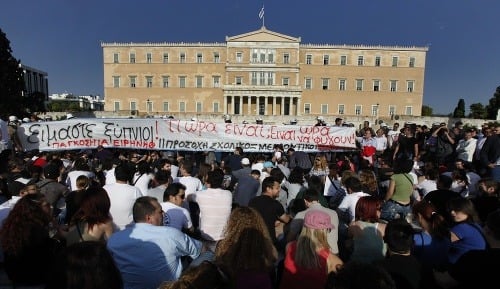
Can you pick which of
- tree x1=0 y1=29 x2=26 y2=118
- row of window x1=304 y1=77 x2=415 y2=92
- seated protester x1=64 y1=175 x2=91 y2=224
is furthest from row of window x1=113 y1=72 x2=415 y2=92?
seated protester x1=64 y1=175 x2=91 y2=224

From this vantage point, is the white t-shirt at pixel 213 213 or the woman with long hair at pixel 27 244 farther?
the white t-shirt at pixel 213 213

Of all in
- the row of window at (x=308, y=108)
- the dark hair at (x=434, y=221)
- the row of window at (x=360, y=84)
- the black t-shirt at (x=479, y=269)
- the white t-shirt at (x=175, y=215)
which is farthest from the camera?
the row of window at (x=308, y=108)

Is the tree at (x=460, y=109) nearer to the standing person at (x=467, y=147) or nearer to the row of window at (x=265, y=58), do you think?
the row of window at (x=265, y=58)

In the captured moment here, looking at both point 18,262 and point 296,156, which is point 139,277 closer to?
point 18,262

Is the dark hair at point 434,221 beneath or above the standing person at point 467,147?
beneath

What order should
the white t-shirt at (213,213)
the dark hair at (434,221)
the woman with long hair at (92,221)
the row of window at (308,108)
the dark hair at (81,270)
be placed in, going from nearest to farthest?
the dark hair at (81,270), the woman with long hair at (92,221), the dark hair at (434,221), the white t-shirt at (213,213), the row of window at (308,108)

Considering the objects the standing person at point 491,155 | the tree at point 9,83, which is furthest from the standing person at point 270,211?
the tree at point 9,83

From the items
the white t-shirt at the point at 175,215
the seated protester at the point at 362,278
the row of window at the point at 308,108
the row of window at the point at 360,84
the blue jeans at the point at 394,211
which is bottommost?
the blue jeans at the point at 394,211

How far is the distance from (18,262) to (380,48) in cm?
6089

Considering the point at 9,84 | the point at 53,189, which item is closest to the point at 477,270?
the point at 53,189

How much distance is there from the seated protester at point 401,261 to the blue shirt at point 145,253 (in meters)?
1.63

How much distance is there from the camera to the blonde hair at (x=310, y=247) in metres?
2.56

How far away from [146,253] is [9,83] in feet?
127

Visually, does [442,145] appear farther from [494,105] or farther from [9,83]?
[494,105]
